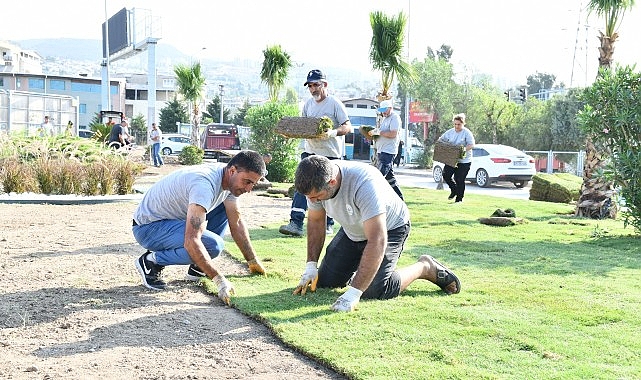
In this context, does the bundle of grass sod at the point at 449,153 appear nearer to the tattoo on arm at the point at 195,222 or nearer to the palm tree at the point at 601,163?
the palm tree at the point at 601,163

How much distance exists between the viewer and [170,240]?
18.5 feet

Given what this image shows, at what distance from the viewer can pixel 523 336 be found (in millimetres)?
4508

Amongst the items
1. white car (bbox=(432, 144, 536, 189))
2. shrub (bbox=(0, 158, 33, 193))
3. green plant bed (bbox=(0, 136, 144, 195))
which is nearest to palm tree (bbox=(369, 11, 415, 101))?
white car (bbox=(432, 144, 536, 189))

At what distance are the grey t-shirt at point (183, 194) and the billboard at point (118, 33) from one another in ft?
142

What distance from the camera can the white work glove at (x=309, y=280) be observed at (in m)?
5.56

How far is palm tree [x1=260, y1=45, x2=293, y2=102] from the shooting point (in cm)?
2658

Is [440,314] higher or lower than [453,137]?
lower

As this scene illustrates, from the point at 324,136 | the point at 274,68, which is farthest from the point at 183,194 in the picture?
the point at 274,68

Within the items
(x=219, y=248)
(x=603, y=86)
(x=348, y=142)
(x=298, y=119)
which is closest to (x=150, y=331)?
(x=219, y=248)

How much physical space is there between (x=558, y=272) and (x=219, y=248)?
3.31 meters

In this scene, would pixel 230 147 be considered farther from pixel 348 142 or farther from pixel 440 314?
pixel 440 314

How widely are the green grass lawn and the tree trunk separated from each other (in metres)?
4.46

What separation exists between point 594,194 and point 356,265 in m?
8.48

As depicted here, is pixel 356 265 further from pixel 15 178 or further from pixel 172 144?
pixel 172 144
